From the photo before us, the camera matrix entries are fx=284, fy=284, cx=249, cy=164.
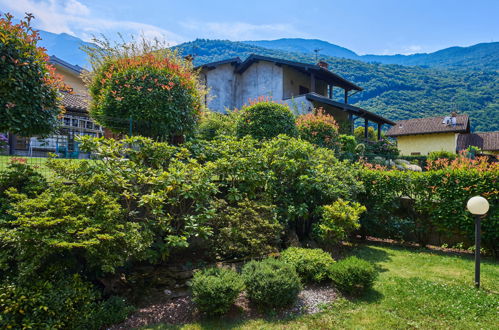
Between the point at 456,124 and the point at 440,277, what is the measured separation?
32030mm

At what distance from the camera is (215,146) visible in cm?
666

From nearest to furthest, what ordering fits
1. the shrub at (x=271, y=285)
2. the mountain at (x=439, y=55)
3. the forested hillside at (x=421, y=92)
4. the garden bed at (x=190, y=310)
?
1. the garden bed at (x=190, y=310)
2. the shrub at (x=271, y=285)
3. the forested hillside at (x=421, y=92)
4. the mountain at (x=439, y=55)

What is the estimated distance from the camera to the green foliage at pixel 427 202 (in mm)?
6379

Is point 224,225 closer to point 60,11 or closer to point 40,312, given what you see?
point 40,312

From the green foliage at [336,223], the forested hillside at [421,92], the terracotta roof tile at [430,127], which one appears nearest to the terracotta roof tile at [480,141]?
the terracotta roof tile at [430,127]

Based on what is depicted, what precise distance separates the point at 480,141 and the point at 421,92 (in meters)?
20.9

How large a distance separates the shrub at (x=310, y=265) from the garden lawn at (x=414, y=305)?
0.53m

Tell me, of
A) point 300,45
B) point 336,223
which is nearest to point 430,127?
point 336,223

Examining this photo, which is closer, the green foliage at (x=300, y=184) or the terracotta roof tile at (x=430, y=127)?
the green foliage at (x=300, y=184)

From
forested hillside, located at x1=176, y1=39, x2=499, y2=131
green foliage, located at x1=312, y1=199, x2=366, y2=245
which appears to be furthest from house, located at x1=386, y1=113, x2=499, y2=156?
green foliage, located at x1=312, y1=199, x2=366, y2=245

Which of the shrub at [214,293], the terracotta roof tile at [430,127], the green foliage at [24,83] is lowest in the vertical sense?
the shrub at [214,293]

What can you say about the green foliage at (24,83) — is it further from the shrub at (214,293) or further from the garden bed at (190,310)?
the shrub at (214,293)

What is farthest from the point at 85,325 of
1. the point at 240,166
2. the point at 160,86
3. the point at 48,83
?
the point at 160,86

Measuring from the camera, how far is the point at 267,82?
2117cm
